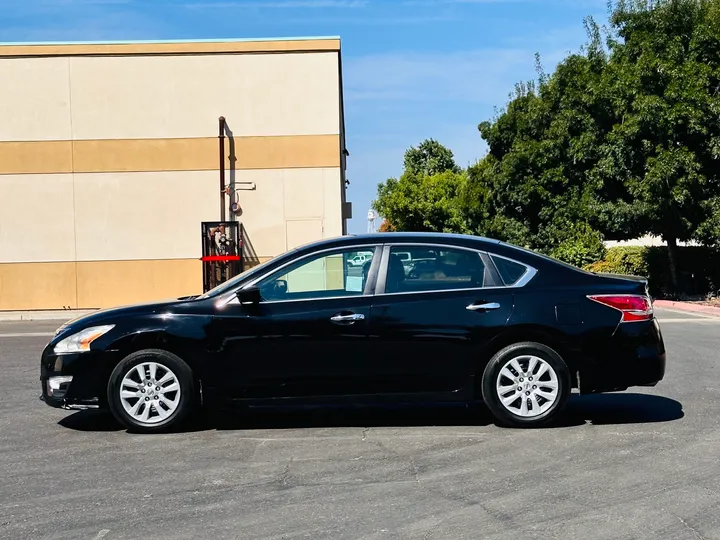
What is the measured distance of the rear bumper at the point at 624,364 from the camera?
23.3 ft

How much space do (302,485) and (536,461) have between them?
1661 mm

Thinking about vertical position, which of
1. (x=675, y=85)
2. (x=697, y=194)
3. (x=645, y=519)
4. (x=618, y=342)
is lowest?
(x=645, y=519)

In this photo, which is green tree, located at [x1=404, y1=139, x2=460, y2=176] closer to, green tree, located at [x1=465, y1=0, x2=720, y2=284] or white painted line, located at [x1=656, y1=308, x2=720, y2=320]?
green tree, located at [x1=465, y1=0, x2=720, y2=284]

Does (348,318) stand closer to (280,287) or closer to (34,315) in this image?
(280,287)

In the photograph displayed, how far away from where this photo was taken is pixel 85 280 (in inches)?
976

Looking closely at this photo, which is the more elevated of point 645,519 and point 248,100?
point 248,100

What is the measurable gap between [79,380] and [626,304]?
14.5 ft

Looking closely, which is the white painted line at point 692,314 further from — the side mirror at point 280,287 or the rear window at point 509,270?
the side mirror at point 280,287

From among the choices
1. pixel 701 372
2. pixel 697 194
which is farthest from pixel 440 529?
pixel 697 194

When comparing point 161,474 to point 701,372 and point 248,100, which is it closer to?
point 701,372

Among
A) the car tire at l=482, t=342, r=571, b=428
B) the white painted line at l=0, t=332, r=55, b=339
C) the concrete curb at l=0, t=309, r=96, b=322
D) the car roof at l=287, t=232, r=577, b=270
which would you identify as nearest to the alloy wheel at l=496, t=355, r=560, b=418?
the car tire at l=482, t=342, r=571, b=428

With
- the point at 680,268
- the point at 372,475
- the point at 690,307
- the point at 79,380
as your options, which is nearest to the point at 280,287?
the point at 79,380

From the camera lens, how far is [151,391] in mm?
7133

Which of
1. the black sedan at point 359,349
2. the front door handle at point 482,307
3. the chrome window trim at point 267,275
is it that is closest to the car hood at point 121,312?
the black sedan at point 359,349
